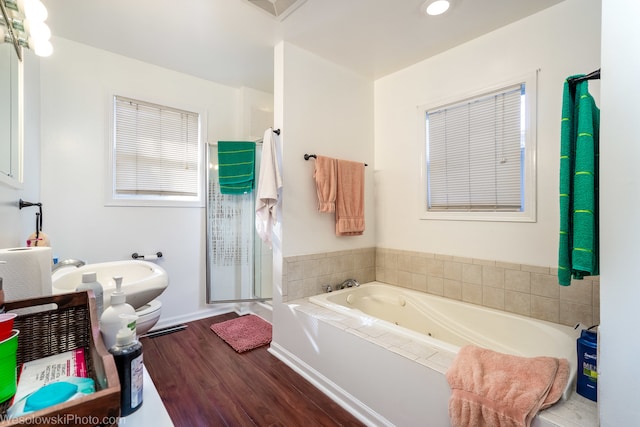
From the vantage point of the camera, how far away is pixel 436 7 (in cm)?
191

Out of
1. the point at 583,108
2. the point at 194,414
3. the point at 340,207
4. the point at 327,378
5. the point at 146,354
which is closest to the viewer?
the point at 583,108

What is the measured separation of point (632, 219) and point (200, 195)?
10.3 feet

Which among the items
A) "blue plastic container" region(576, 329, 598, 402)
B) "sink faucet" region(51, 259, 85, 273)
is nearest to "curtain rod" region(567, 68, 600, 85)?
"blue plastic container" region(576, 329, 598, 402)

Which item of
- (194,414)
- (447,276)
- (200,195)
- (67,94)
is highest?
(67,94)

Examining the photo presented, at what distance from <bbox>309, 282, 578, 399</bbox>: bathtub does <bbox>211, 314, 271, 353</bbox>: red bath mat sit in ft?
2.29

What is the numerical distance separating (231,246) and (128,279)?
121cm

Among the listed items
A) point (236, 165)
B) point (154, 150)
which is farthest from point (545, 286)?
point (154, 150)

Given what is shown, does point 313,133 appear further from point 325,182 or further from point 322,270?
point 322,270

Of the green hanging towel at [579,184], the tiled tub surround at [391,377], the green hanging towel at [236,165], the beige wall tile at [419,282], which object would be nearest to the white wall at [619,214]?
the green hanging towel at [579,184]

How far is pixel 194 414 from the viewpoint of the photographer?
170cm

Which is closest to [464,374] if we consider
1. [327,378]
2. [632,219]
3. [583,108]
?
[632,219]

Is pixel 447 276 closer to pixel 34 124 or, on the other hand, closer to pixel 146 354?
pixel 146 354

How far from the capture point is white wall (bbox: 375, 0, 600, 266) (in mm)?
1845

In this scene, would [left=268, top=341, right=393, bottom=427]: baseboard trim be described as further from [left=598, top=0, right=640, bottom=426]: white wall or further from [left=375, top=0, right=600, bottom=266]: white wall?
[left=375, top=0, right=600, bottom=266]: white wall
